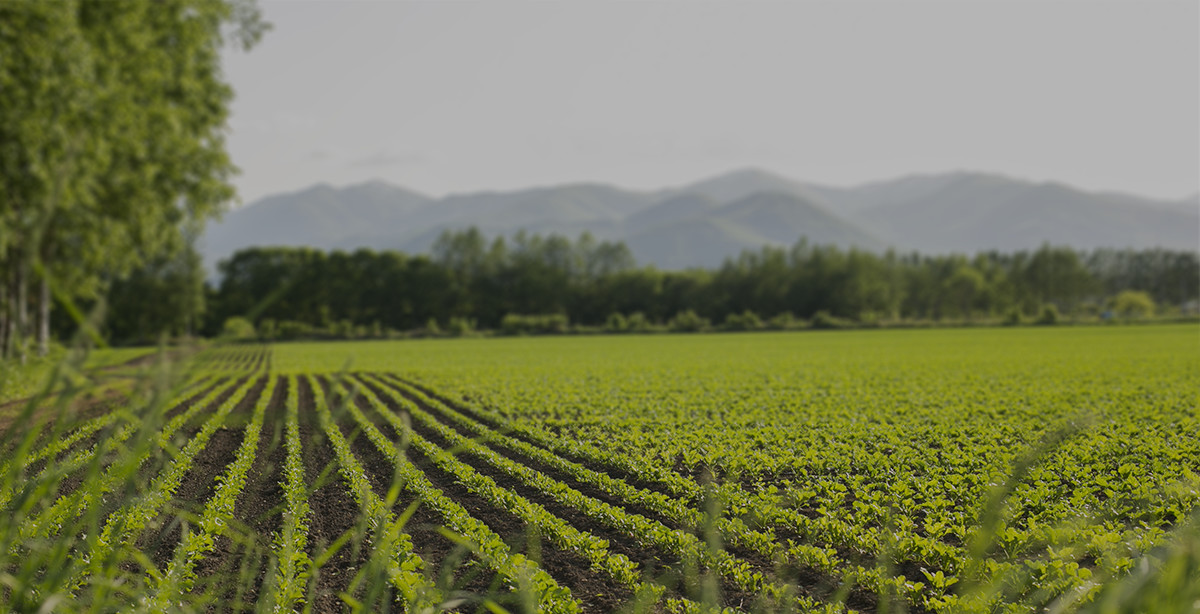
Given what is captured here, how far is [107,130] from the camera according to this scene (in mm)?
21984

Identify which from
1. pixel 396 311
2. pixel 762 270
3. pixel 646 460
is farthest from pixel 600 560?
pixel 762 270

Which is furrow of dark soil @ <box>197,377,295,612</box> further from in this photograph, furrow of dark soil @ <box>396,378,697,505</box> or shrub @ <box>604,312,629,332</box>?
shrub @ <box>604,312,629,332</box>

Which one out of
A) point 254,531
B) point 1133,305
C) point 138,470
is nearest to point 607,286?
point 1133,305

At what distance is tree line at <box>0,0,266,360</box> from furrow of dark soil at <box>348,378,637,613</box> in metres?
12.5

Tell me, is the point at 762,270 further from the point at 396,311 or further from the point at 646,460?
the point at 646,460

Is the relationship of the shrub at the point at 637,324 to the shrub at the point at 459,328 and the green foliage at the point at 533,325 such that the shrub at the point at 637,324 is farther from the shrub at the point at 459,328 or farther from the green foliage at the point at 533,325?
the shrub at the point at 459,328

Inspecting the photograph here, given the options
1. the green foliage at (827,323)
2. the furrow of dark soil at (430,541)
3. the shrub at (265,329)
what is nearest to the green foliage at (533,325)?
the green foliage at (827,323)

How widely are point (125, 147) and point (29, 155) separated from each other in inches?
117

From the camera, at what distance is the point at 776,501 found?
8.79m

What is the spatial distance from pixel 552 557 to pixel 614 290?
352ft

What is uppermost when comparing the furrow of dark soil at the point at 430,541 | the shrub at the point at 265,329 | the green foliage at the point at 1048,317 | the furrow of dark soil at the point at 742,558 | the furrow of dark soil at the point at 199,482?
the shrub at the point at 265,329

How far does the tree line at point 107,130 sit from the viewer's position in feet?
65.0

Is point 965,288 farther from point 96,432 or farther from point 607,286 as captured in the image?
point 96,432

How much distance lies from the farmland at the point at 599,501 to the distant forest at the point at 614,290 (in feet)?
253
